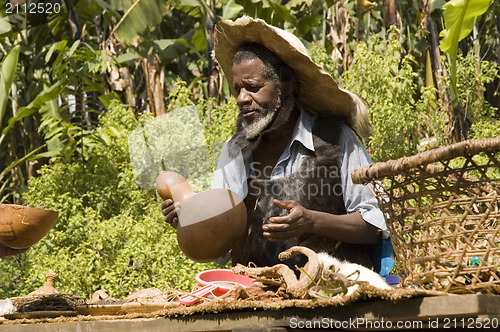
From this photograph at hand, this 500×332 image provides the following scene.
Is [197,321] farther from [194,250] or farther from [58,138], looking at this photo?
[58,138]

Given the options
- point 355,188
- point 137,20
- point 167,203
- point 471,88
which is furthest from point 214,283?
point 137,20

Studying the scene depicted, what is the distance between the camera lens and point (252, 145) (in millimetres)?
2873

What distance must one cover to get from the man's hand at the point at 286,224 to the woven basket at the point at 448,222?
0.99ft

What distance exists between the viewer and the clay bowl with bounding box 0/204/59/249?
2.71m

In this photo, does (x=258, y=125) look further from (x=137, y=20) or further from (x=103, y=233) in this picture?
(x=137, y=20)

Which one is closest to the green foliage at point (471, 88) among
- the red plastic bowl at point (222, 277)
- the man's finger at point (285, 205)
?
the red plastic bowl at point (222, 277)

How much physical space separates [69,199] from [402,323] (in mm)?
4615

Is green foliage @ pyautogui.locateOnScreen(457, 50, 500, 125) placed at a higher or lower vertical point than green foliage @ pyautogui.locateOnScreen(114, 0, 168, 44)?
lower

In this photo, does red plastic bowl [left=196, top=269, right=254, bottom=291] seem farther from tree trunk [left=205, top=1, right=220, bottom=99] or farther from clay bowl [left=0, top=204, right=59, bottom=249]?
tree trunk [left=205, top=1, right=220, bottom=99]

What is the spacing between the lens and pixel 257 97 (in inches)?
109

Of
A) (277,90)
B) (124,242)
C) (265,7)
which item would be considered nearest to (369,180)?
(277,90)

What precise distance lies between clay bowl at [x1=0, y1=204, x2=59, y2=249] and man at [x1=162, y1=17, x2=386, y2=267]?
2.14 ft

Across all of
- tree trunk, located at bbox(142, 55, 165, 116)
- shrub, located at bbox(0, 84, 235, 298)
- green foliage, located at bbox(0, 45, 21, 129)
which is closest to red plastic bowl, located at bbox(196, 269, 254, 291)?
shrub, located at bbox(0, 84, 235, 298)

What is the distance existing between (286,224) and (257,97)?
0.63 metres
